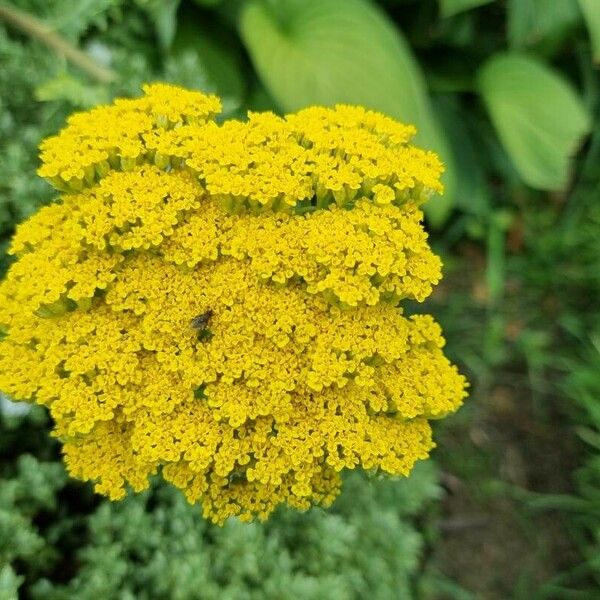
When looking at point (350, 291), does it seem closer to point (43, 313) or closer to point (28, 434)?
point (43, 313)

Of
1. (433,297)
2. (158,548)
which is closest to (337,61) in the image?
(433,297)

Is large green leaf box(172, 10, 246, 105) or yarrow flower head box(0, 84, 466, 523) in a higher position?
large green leaf box(172, 10, 246, 105)

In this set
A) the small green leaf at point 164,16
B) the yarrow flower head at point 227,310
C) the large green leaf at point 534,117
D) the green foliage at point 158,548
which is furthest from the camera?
the large green leaf at point 534,117

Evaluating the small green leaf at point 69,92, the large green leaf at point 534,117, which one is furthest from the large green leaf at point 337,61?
the small green leaf at point 69,92

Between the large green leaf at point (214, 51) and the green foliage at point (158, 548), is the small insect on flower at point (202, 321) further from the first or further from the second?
the large green leaf at point (214, 51)

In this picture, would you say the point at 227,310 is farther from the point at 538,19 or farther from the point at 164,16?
the point at 538,19

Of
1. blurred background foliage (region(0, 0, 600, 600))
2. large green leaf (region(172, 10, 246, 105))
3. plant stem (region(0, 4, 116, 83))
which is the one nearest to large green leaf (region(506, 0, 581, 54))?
blurred background foliage (region(0, 0, 600, 600))

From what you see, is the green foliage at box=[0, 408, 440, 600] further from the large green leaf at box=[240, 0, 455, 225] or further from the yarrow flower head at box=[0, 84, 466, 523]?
the large green leaf at box=[240, 0, 455, 225]
